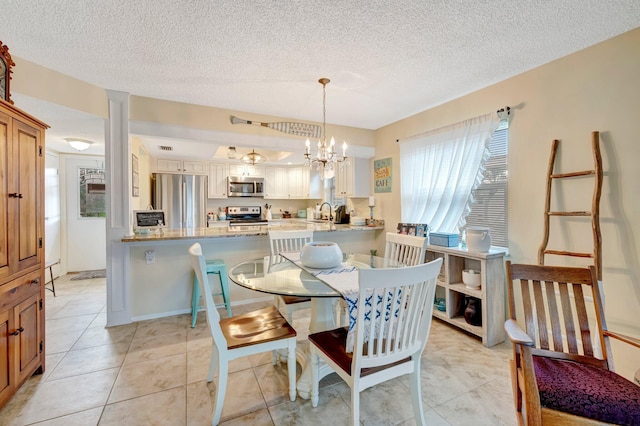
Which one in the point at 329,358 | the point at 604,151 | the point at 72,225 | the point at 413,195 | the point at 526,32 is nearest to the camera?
the point at 329,358

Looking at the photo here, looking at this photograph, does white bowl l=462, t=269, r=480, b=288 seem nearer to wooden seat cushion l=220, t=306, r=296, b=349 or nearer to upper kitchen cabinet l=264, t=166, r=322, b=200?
wooden seat cushion l=220, t=306, r=296, b=349

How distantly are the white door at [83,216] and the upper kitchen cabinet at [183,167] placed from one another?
3.09 feet

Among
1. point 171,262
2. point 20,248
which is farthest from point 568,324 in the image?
point 171,262

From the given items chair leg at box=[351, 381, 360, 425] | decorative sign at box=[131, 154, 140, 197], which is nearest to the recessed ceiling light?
decorative sign at box=[131, 154, 140, 197]

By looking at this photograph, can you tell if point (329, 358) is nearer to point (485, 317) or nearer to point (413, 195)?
point (485, 317)

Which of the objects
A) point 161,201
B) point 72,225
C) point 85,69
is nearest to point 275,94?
point 85,69

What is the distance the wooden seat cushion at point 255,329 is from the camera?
169 centimetres

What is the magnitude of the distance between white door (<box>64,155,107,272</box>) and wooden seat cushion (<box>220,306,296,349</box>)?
453 cm

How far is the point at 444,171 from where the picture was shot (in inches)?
125

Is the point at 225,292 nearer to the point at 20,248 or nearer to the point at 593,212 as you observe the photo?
the point at 20,248

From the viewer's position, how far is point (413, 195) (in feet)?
11.7

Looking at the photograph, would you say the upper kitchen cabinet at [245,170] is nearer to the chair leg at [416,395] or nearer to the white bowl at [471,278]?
the white bowl at [471,278]

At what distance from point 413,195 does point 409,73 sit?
1.56m

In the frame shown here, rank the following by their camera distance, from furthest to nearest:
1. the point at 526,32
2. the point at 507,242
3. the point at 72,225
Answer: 1. the point at 72,225
2. the point at 507,242
3. the point at 526,32
